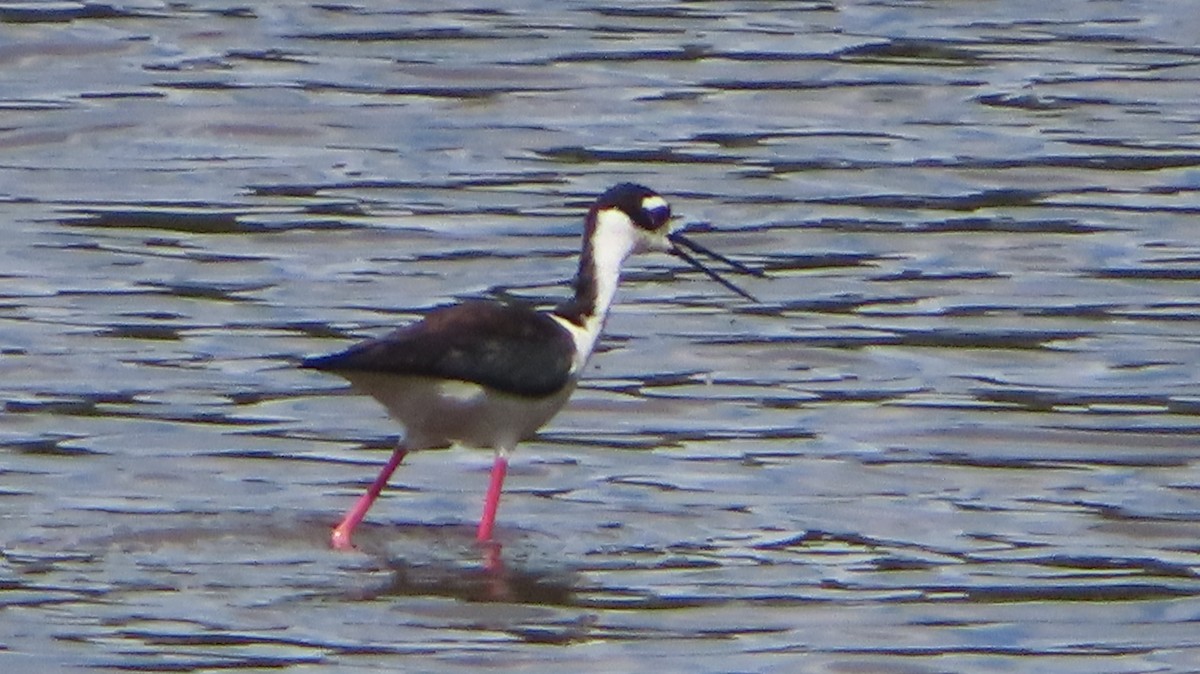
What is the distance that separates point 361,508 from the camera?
9.55m

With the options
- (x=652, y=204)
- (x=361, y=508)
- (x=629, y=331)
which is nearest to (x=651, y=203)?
(x=652, y=204)

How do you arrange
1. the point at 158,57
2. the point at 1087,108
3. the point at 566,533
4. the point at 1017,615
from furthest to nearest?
the point at 158,57, the point at 1087,108, the point at 566,533, the point at 1017,615

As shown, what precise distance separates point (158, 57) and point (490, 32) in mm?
1955

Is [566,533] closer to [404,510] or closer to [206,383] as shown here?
[404,510]

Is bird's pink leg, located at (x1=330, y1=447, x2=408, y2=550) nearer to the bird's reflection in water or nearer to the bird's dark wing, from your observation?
the bird's reflection in water

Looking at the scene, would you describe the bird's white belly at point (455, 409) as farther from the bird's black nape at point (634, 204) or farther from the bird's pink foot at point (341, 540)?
the bird's black nape at point (634, 204)

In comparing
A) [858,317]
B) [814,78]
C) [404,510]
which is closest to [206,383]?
[404,510]

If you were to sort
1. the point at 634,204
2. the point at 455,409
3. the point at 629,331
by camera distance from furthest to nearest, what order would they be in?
the point at 629,331, the point at 634,204, the point at 455,409

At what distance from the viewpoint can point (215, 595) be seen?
8.71 metres

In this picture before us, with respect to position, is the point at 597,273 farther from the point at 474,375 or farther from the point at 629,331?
the point at 629,331

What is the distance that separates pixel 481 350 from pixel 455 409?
207mm

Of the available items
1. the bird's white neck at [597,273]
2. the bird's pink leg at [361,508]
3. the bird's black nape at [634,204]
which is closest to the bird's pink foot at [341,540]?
the bird's pink leg at [361,508]

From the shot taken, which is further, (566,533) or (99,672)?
(566,533)

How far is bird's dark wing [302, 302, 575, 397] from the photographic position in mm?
9250
